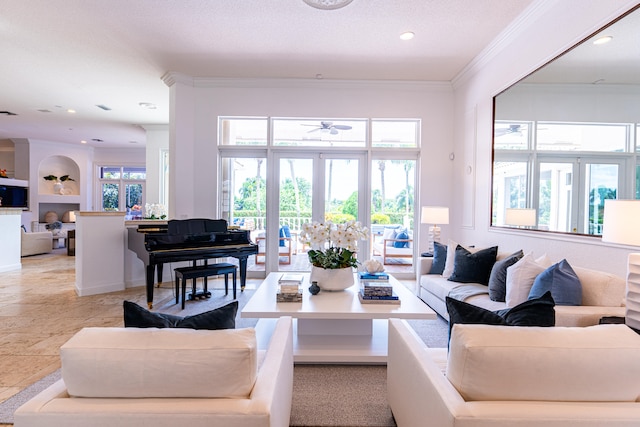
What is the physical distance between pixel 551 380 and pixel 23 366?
131 inches

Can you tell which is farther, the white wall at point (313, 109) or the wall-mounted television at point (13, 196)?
the wall-mounted television at point (13, 196)

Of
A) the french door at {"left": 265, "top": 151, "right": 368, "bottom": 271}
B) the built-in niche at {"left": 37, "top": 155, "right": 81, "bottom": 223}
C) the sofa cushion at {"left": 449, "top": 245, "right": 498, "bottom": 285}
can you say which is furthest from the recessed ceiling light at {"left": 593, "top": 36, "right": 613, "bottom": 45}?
the built-in niche at {"left": 37, "top": 155, "right": 81, "bottom": 223}

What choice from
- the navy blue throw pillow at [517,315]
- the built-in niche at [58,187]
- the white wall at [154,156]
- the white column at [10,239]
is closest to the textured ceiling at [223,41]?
the white wall at [154,156]

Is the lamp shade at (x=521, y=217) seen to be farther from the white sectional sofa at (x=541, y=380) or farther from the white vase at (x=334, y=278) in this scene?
the white sectional sofa at (x=541, y=380)

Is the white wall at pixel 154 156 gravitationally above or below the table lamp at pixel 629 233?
above

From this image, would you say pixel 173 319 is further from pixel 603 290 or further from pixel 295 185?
pixel 295 185

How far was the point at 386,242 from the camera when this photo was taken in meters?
5.28

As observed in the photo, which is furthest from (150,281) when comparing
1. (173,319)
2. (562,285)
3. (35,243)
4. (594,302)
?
(35,243)

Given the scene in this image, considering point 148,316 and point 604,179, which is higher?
point 604,179

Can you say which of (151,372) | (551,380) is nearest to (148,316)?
(151,372)

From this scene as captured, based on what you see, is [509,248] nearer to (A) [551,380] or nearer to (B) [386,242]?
(B) [386,242]

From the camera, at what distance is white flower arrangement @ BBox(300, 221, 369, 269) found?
9.02 ft

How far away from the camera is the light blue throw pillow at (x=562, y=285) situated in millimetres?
2039

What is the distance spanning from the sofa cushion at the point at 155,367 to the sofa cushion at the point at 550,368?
72 centimetres
